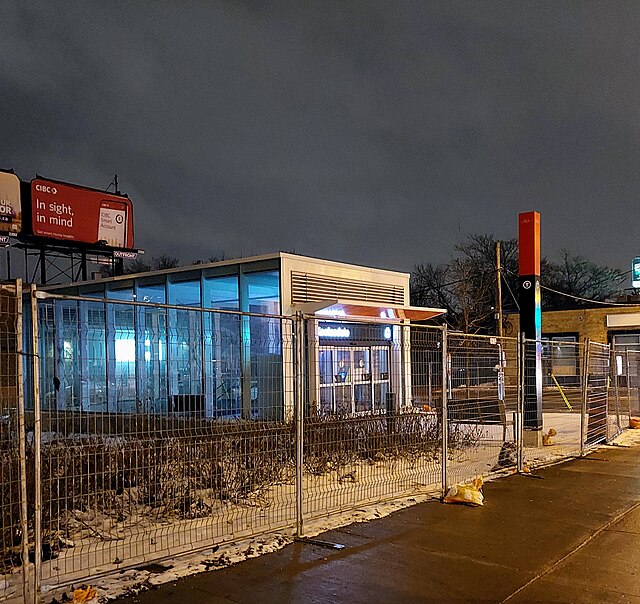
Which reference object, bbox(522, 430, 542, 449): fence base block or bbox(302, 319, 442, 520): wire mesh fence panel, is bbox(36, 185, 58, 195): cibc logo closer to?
bbox(302, 319, 442, 520): wire mesh fence panel

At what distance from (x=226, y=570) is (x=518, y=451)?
19.8ft

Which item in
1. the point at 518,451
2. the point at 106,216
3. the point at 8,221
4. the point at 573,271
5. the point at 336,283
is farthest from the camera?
the point at 573,271

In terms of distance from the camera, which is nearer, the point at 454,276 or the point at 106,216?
the point at 106,216

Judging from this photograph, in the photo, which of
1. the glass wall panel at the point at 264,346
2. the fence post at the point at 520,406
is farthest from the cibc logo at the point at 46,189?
the fence post at the point at 520,406

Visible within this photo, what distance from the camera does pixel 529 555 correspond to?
6266mm

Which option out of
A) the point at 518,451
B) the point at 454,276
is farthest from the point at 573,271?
the point at 518,451

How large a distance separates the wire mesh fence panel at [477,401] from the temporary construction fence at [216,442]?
0.04m

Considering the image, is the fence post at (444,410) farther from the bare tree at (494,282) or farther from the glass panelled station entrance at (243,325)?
the bare tree at (494,282)

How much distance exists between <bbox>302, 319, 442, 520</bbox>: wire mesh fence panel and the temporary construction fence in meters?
0.03

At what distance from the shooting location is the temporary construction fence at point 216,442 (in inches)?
217

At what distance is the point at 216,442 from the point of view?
21.5ft

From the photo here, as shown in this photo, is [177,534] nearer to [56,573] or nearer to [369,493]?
[56,573]

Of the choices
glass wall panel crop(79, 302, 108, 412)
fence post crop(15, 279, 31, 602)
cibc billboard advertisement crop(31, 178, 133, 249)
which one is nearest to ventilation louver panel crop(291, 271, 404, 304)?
glass wall panel crop(79, 302, 108, 412)

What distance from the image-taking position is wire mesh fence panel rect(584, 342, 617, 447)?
44.0 feet
